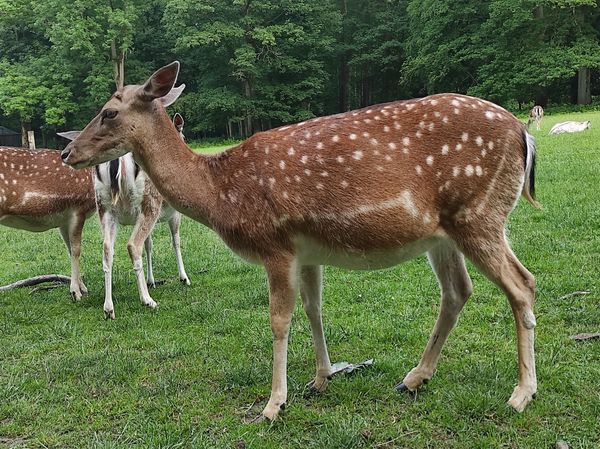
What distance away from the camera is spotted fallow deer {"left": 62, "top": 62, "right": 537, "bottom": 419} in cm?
335

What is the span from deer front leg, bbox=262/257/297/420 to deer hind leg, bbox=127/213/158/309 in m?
2.80

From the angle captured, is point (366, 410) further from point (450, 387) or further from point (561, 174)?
point (561, 174)

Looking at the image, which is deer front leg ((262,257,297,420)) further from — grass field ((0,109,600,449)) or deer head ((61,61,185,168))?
deer head ((61,61,185,168))

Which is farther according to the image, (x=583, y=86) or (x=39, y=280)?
(x=583, y=86)

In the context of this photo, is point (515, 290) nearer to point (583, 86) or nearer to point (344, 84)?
point (583, 86)

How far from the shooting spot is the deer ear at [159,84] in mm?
3690

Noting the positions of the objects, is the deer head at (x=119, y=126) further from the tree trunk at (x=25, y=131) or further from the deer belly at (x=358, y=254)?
the tree trunk at (x=25, y=131)

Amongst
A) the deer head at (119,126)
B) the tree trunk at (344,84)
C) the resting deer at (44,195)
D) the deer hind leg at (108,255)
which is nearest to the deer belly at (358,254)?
the deer head at (119,126)

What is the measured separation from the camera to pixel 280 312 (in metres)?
3.53

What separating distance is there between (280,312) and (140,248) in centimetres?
321

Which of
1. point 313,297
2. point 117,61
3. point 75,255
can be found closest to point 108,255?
point 75,255

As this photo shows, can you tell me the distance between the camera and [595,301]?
480 cm

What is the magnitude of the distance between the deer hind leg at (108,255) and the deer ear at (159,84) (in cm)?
266

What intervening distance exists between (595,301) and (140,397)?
3.53m
